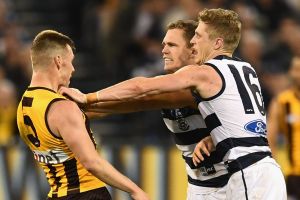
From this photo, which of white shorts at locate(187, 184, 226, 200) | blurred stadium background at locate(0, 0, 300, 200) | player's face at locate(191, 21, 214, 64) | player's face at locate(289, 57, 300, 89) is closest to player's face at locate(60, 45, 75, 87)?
player's face at locate(191, 21, 214, 64)

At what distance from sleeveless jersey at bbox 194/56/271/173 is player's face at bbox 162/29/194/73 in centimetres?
83

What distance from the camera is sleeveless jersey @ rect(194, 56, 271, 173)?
6.23 metres

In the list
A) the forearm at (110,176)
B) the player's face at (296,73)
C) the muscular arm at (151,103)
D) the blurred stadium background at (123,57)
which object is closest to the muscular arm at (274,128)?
the player's face at (296,73)

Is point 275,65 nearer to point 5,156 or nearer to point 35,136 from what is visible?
point 5,156

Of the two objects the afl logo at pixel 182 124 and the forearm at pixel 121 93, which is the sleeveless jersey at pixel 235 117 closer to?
the forearm at pixel 121 93

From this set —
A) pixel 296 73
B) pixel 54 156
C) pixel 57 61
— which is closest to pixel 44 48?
pixel 57 61

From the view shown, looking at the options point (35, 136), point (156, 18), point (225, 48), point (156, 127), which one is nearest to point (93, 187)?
point (35, 136)

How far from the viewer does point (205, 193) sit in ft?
23.3

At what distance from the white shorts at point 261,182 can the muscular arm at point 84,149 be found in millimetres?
817

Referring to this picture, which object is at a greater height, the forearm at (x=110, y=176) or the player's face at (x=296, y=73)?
the player's face at (x=296, y=73)

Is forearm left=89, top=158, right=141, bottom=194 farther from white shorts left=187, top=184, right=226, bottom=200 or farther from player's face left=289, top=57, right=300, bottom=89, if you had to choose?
player's face left=289, top=57, right=300, bottom=89

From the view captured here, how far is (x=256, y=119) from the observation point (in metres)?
6.29

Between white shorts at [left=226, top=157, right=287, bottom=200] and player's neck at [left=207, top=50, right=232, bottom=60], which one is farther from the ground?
A: player's neck at [left=207, top=50, right=232, bottom=60]

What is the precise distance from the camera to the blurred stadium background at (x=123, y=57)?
10.9m
